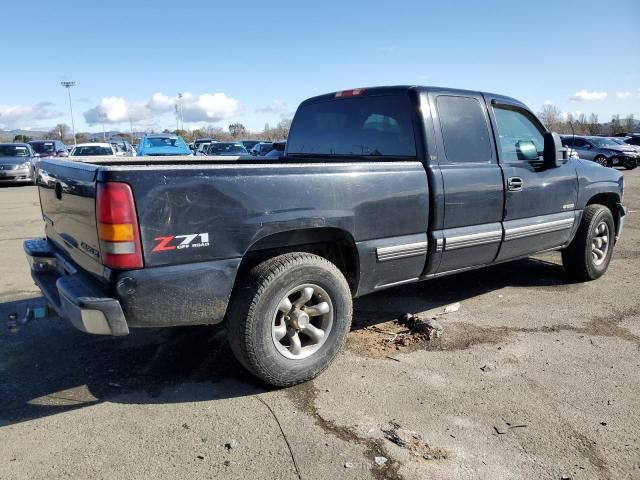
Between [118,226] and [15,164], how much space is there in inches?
750

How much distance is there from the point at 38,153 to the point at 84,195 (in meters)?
21.7

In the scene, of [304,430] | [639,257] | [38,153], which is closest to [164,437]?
[304,430]

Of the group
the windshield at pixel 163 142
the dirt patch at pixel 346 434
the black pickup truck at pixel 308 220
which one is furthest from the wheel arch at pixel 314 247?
the windshield at pixel 163 142

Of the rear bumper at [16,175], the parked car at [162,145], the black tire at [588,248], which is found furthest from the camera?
the parked car at [162,145]

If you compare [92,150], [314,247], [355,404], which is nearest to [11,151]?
[92,150]

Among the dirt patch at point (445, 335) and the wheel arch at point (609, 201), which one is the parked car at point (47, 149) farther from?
the wheel arch at point (609, 201)

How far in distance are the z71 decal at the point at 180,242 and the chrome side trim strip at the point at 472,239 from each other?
1.96m

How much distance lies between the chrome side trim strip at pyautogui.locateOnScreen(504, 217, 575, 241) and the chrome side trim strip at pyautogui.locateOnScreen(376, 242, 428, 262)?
1.04m

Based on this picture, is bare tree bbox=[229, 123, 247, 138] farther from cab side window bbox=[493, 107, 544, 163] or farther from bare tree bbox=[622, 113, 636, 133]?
cab side window bbox=[493, 107, 544, 163]

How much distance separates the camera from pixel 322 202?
324 cm

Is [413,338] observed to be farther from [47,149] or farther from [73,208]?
[47,149]

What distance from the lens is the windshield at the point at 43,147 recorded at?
2197 cm

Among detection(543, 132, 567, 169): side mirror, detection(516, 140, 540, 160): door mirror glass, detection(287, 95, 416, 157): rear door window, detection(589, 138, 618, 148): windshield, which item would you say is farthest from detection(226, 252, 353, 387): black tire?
detection(589, 138, 618, 148): windshield

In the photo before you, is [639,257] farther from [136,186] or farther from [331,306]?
[136,186]
